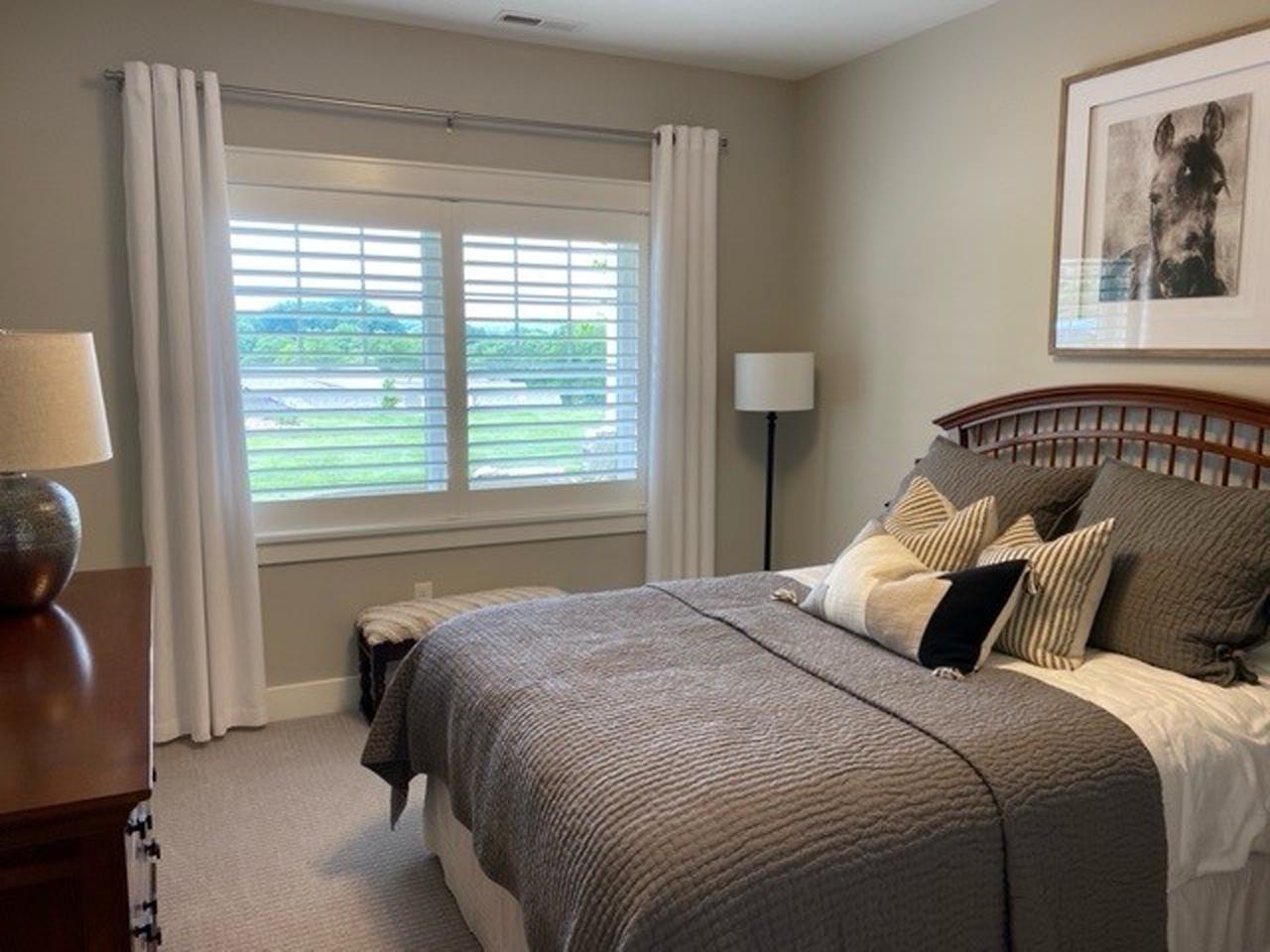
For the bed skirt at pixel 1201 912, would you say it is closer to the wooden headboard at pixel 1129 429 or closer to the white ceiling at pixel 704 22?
the wooden headboard at pixel 1129 429

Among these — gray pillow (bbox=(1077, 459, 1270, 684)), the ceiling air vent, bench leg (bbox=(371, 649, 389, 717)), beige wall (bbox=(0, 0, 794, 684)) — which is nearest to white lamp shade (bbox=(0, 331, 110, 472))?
beige wall (bbox=(0, 0, 794, 684))

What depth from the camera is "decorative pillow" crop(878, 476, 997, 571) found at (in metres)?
2.41

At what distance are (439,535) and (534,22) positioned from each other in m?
2.00

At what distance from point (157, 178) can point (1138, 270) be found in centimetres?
315

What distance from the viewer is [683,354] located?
3975 mm

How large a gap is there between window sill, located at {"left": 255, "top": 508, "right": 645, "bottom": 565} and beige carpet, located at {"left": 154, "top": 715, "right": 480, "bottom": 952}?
691 millimetres

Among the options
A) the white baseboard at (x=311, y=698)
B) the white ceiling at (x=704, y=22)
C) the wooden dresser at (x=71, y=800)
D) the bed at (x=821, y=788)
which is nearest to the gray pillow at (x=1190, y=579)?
the bed at (x=821, y=788)

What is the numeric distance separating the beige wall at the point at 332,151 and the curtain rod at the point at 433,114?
0.13 ft

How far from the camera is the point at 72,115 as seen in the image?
9.96 ft

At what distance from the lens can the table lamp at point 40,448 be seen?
178cm

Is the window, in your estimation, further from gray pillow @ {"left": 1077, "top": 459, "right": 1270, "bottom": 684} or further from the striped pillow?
gray pillow @ {"left": 1077, "top": 459, "right": 1270, "bottom": 684}

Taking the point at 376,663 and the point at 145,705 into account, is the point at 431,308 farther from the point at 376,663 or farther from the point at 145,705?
the point at 145,705

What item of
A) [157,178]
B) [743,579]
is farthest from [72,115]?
[743,579]

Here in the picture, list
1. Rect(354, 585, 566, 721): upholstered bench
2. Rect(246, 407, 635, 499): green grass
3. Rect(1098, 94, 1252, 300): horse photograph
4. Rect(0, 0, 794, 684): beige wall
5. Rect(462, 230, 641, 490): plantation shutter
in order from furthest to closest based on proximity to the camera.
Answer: Rect(462, 230, 641, 490): plantation shutter → Rect(246, 407, 635, 499): green grass → Rect(354, 585, 566, 721): upholstered bench → Rect(0, 0, 794, 684): beige wall → Rect(1098, 94, 1252, 300): horse photograph
